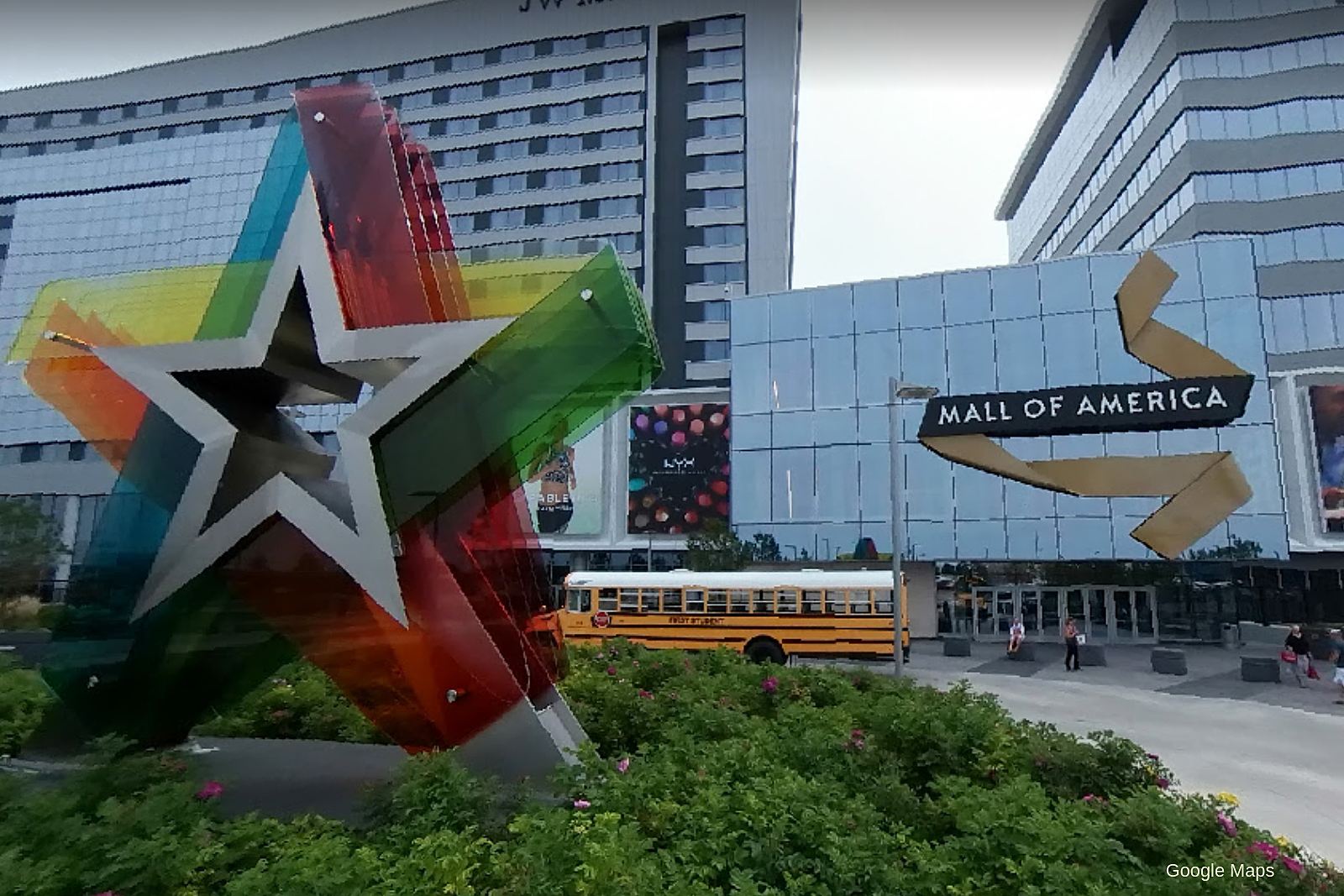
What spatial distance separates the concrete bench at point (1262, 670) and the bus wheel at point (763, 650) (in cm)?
1220

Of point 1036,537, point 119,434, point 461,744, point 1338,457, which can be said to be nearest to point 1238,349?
point 1338,457

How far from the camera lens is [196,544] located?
7.70 m

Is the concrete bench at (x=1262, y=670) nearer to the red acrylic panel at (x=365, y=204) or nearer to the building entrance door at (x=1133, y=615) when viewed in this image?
the building entrance door at (x=1133, y=615)

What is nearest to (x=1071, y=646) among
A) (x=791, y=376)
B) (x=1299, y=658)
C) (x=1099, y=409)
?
(x=1299, y=658)

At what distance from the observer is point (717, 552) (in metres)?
34.7

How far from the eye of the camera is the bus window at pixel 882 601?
2088 cm

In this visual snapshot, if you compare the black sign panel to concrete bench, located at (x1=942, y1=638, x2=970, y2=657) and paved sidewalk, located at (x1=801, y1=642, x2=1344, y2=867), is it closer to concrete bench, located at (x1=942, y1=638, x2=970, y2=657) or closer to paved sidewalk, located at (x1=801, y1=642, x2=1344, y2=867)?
paved sidewalk, located at (x1=801, y1=642, x2=1344, y2=867)

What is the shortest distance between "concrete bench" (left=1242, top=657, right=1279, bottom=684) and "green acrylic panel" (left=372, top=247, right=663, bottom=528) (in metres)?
20.7

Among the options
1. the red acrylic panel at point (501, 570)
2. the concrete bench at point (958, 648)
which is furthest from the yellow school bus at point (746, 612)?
the red acrylic panel at point (501, 570)

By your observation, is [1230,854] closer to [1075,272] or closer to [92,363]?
[92,363]

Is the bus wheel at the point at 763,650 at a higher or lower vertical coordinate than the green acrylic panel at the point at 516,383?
lower

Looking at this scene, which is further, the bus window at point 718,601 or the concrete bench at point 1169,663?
the concrete bench at point 1169,663

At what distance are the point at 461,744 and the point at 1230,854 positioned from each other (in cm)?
657

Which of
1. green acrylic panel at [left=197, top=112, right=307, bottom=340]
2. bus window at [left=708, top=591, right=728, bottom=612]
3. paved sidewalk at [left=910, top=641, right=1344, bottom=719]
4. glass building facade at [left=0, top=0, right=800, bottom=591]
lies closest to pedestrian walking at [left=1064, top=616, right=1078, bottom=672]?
paved sidewalk at [left=910, top=641, right=1344, bottom=719]
